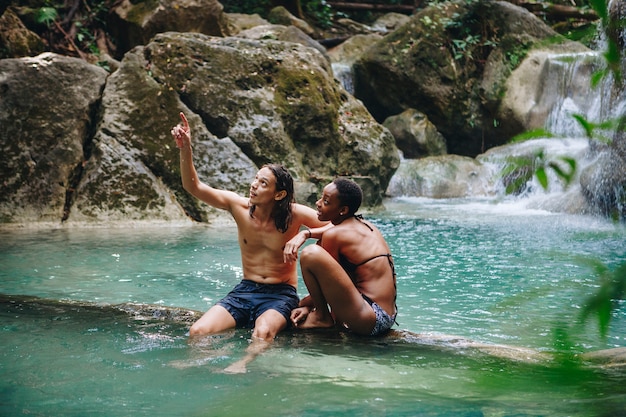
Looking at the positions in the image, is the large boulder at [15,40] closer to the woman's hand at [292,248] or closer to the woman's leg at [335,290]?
the woman's hand at [292,248]

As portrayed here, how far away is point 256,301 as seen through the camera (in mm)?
4266

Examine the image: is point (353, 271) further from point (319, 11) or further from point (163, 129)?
point (319, 11)

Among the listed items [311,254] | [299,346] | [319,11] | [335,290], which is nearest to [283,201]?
[311,254]

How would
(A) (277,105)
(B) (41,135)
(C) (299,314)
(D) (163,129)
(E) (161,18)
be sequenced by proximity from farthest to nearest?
(E) (161,18), (A) (277,105), (D) (163,129), (B) (41,135), (C) (299,314)

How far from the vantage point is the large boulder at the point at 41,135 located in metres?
9.34

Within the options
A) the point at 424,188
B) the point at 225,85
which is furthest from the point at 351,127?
the point at 424,188

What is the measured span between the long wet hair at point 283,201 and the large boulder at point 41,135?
608 cm

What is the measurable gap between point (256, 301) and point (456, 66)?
560 inches

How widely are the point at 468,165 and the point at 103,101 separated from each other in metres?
8.49

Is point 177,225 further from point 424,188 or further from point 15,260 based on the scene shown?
point 424,188

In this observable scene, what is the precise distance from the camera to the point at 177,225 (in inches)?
386

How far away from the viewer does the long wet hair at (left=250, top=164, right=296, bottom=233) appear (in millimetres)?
4340

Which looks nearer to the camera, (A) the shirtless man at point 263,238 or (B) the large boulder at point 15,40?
(A) the shirtless man at point 263,238

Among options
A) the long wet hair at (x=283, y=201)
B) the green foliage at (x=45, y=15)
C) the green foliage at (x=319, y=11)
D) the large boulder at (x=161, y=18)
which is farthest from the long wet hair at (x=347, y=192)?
the green foliage at (x=319, y=11)
